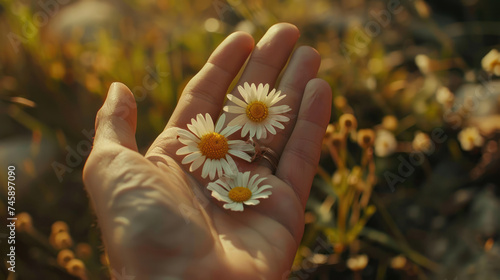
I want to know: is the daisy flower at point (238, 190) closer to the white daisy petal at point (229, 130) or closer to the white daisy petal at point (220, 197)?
the white daisy petal at point (220, 197)

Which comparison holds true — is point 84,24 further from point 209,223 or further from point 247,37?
point 209,223

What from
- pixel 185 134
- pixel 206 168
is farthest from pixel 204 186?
pixel 185 134

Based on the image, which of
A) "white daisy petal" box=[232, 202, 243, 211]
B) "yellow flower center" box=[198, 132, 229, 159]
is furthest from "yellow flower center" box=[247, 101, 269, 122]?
"white daisy petal" box=[232, 202, 243, 211]

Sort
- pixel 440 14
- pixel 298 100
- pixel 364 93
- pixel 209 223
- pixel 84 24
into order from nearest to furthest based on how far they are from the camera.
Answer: pixel 209 223, pixel 298 100, pixel 364 93, pixel 84 24, pixel 440 14

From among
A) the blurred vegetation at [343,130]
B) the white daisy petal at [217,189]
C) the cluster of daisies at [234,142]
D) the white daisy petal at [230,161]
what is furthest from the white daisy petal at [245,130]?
the blurred vegetation at [343,130]

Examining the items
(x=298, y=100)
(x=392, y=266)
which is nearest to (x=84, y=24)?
(x=298, y=100)
